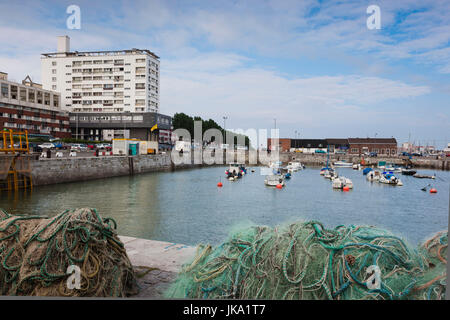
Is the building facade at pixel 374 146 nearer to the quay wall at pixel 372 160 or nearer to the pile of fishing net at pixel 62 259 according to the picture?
the quay wall at pixel 372 160

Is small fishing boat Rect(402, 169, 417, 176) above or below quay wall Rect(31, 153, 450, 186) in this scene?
below

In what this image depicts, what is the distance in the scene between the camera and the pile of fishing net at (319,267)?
8.13 feet

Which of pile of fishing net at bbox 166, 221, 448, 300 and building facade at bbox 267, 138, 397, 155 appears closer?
pile of fishing net at bbox 166, 221, 448, 300

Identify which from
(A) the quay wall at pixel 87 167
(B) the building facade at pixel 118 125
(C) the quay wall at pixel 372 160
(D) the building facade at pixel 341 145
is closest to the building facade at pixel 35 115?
(B) the building facade at pixel 118 125

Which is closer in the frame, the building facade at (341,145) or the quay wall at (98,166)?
the quay wall at (98,166)

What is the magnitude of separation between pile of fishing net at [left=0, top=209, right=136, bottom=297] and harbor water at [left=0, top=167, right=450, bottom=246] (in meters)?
7.05

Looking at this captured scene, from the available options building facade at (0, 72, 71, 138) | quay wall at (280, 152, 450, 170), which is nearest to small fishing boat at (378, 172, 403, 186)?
quay wall at (280, 152, 450, 170)

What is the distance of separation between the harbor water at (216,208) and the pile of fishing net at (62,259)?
7052mm

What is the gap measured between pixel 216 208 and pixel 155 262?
1417 cm

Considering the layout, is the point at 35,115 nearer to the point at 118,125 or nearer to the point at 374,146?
the point at 118,125

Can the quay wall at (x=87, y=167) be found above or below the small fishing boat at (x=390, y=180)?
above

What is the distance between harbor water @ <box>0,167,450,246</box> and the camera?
1349 centimetres

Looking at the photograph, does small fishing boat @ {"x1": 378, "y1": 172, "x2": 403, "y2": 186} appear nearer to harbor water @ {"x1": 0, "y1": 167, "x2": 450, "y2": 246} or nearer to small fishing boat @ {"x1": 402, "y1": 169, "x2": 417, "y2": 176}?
harbor water @ {"x1": 0, "y1": 167, "x2": 450, "y2": 246}
